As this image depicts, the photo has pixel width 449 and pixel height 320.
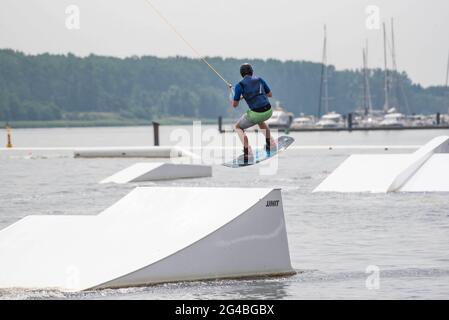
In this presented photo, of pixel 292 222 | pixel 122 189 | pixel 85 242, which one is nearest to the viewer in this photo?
pixel 85 242

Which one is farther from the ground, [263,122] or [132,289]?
[263,122]

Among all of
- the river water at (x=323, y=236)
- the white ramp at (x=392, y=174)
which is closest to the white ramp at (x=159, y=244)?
the river water at (x=323, y=236)

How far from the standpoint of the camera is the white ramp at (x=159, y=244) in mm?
15820

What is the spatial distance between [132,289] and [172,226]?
1595 mm

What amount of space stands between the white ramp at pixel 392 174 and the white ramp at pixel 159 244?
643 inches

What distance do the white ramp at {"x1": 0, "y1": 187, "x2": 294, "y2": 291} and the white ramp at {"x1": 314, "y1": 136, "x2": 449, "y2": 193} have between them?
16.3 m

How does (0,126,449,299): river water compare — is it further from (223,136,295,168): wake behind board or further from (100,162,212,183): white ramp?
(223,136,295,168): wake behind board

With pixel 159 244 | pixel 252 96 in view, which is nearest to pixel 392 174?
pixel 252 96

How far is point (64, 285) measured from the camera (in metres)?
15.4

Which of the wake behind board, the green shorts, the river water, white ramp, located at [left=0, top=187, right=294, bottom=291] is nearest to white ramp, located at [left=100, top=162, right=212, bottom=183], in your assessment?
the river water

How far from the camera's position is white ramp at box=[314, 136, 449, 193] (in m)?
33.4

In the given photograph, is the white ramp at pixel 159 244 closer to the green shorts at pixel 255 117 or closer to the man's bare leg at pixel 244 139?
the green shorts at pixel 255 117
